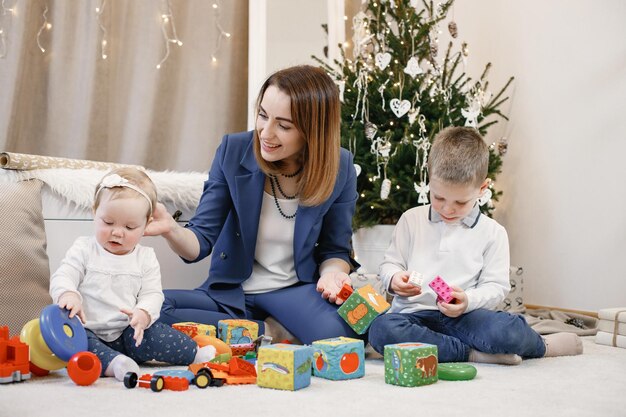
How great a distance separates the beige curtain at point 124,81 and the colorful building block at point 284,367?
201 cm

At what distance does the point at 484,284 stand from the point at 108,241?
99 centimetres

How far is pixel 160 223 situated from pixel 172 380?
20.3 inches

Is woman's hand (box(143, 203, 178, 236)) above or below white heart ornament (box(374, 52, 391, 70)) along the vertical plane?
below

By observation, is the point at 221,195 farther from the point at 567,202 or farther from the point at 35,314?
the point at 567,202

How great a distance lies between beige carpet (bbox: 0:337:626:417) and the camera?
4.18 feet

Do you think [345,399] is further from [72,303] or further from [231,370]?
[72,303]

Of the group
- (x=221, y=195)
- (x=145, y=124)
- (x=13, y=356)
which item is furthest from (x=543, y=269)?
(x=13, y=356)

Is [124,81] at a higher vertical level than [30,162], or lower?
higher

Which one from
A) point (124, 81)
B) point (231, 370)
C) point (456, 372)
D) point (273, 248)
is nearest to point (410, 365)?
point (456, 372)

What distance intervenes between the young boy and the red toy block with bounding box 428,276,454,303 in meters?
0.02

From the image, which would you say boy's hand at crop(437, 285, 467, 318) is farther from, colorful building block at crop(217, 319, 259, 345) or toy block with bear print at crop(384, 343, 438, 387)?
colorful building block at crop(217, 319, 259, 345)

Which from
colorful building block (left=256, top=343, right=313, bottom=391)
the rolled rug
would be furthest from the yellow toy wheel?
the rolled rug

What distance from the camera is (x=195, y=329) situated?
185 centimetres

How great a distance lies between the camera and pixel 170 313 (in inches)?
78.8
